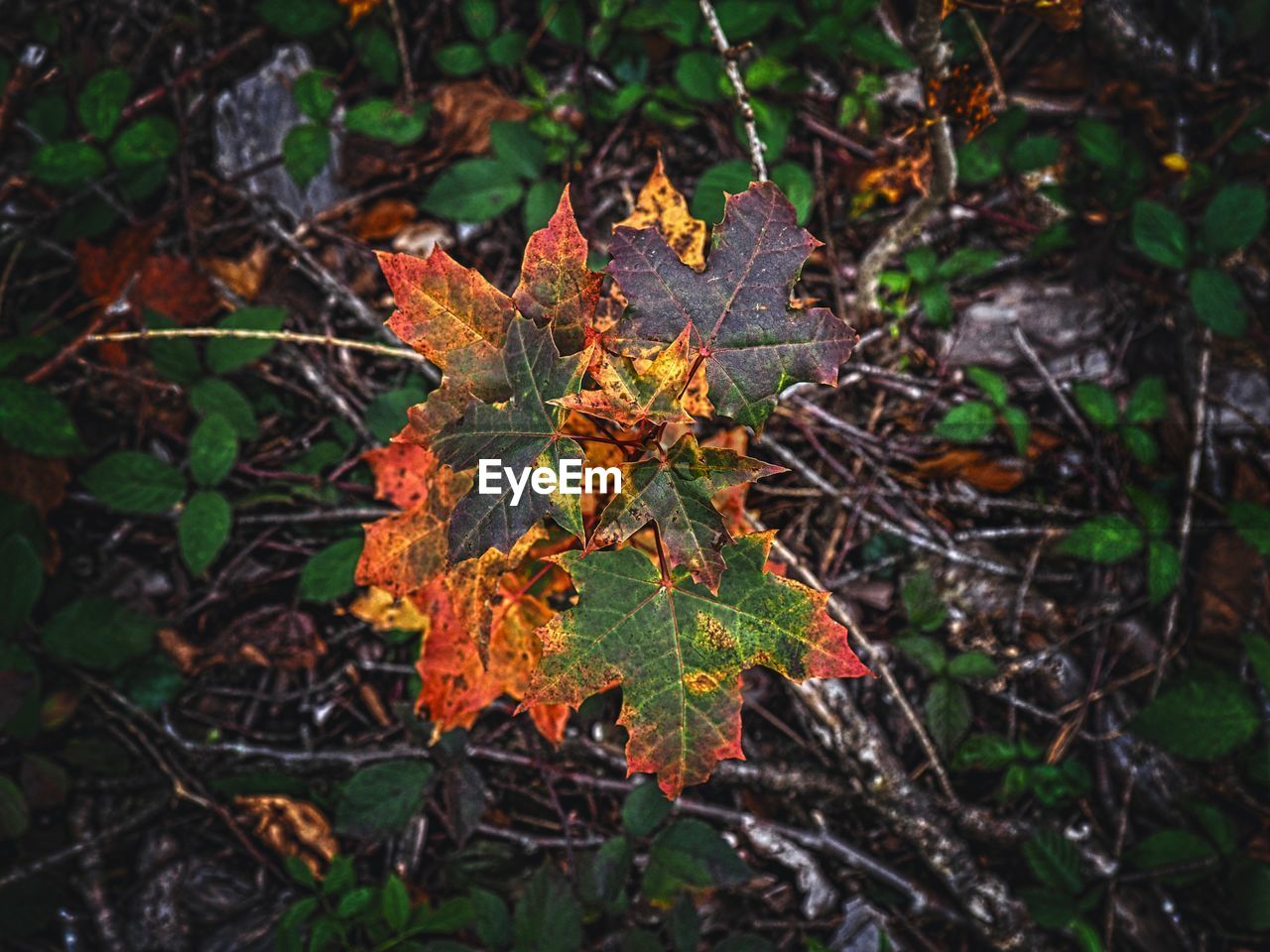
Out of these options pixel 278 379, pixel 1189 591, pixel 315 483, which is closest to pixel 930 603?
pixel 1189 591

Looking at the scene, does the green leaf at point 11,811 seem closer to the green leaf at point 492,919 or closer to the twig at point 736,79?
the green leaf at point 492,919

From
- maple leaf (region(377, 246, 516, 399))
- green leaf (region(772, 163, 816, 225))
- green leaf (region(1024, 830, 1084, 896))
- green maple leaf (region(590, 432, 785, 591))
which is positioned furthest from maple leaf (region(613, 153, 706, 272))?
green leaf (region(1024, 830, 1084, 896))

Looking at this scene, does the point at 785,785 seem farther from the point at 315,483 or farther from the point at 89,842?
the point at 89,842

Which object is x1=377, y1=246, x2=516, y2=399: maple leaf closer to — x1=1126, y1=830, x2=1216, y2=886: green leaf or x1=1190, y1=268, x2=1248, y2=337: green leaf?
x1=1190, y1=268, x2=1248, y2=337: green leaf

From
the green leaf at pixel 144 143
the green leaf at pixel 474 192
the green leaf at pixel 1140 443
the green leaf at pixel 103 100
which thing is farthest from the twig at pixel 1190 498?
the green leaf at pixel 103 100

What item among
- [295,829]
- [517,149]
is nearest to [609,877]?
[295,829]

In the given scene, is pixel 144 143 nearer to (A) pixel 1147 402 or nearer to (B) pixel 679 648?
(B) pixel 679 648
